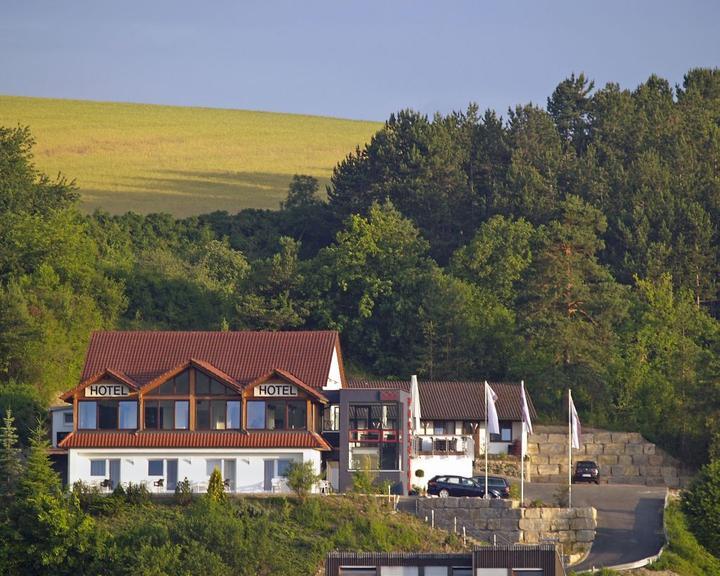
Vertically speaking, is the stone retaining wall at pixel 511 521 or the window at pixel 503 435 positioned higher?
the window at pixel 503 435

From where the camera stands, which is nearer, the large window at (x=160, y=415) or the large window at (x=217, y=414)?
the large window at (x=217, y=414)

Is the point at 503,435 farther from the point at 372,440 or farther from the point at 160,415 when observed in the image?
the point at 160,415

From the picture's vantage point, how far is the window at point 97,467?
96.5 meters

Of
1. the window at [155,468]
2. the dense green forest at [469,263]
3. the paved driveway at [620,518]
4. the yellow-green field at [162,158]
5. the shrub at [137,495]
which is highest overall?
the yellow-green field at [162,158]

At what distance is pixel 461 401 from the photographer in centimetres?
11181

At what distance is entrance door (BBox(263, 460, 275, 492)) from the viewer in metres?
95.8

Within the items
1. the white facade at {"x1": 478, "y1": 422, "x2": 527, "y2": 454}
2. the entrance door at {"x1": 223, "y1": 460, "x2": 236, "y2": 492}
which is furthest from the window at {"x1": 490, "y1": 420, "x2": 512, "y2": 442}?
the entrance door at {"x1": 223, "y1": 460, "x2": 236, "y2": 492}

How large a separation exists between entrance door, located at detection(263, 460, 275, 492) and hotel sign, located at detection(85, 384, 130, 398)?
7.05 m

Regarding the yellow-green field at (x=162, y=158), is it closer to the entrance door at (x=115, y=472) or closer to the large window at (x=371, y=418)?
the entrance door at (x=115, y=472)

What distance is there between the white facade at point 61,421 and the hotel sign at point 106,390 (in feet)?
9.45

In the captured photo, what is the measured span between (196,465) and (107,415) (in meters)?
4.72

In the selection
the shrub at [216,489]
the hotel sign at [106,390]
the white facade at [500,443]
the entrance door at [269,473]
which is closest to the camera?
the shrub at [216,489]

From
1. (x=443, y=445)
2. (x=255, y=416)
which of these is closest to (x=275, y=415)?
(x=255, y=416)

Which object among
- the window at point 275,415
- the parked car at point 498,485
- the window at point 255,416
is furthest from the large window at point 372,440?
the parked car at point 498,485
